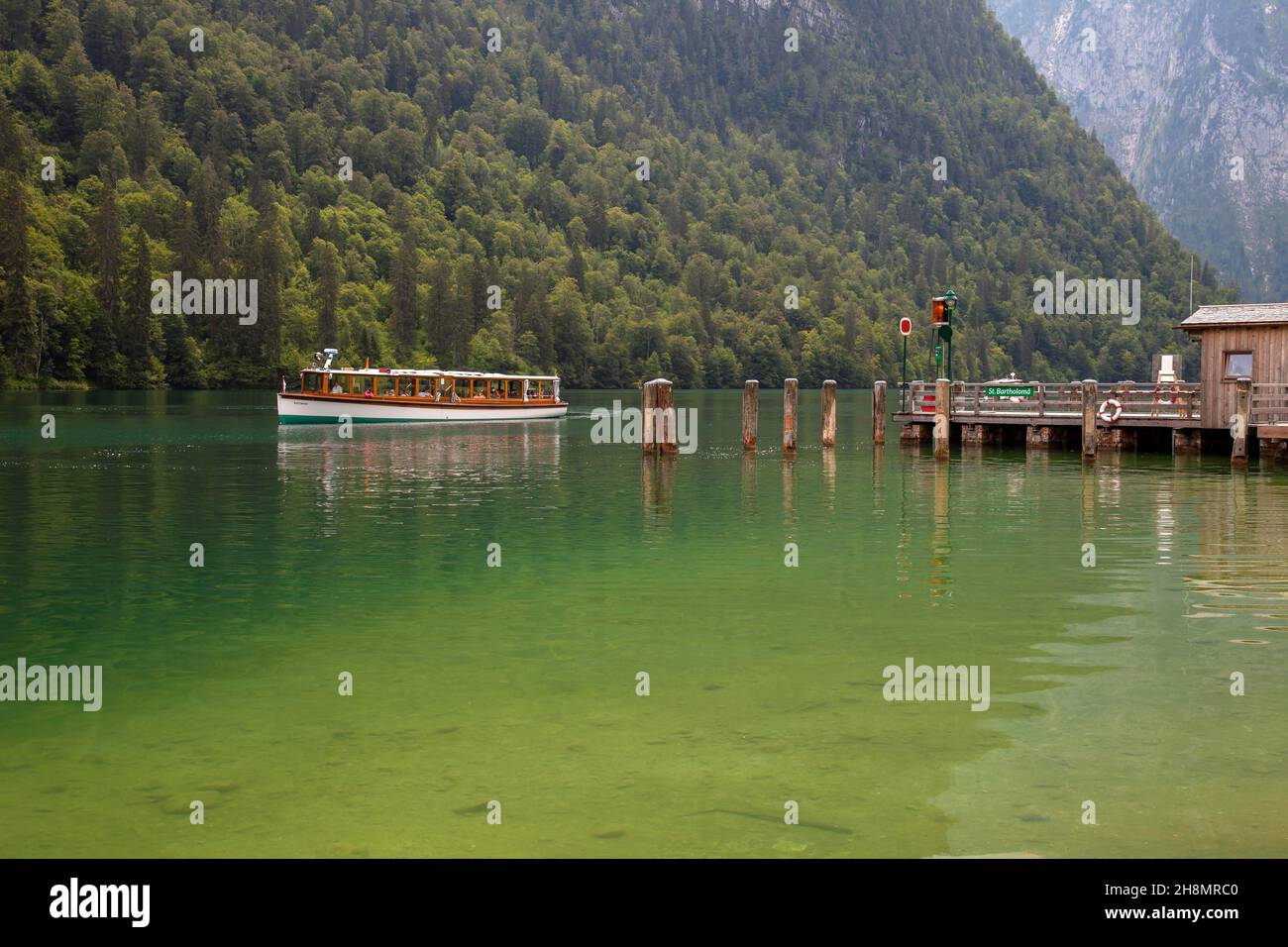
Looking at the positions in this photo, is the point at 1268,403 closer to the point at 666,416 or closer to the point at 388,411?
the point at 666,416

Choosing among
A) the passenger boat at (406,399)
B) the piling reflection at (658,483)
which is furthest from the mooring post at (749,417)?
the passenger boat at (406,399)

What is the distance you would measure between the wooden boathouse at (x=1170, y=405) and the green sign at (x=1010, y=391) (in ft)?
0.15

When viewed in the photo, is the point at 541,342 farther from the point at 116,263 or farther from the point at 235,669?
the point at 235,669

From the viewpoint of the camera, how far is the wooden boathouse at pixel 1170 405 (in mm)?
47531

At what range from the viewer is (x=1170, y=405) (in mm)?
54656

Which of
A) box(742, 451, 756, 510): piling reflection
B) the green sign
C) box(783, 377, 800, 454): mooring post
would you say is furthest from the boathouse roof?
box(742, 451, 756, 510): piling reflection

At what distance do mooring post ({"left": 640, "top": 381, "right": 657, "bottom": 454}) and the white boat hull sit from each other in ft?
117

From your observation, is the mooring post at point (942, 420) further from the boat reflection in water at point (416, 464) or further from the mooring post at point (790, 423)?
the boat reflection in water at point (416, 464)

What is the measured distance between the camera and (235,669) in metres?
15.7

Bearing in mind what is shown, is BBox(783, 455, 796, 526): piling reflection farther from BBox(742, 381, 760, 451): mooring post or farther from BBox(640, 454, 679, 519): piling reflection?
BBox(640, 454, 679, 519): piling reflection

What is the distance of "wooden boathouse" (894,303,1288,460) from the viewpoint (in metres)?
47.5

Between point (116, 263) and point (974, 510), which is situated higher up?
point (116, 263)
